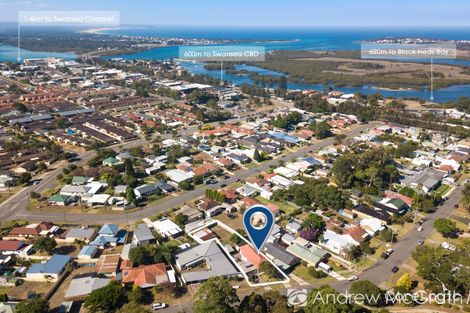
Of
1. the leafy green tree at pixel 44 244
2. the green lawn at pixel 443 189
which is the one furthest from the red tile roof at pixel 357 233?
the leafy green tree at pixel 44 244

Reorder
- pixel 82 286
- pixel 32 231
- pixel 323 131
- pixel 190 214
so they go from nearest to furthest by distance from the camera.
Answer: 1. pixel 82 286
2. pixel 32 231
3. pixel 190 214
4. pixel 323 131

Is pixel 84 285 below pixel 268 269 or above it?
below

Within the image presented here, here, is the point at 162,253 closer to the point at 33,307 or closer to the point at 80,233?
the point at 33,307

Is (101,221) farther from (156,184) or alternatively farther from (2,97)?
(2,97)

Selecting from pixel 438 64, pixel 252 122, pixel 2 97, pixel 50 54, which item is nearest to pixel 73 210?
pixel 252 122

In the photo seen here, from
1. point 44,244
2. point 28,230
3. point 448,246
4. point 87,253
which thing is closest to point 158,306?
point 87,253

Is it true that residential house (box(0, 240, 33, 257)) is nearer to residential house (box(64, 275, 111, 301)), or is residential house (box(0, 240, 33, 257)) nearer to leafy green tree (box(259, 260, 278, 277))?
residential house (box(64, 275, 111, 301))

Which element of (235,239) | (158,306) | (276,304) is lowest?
(158,306)
